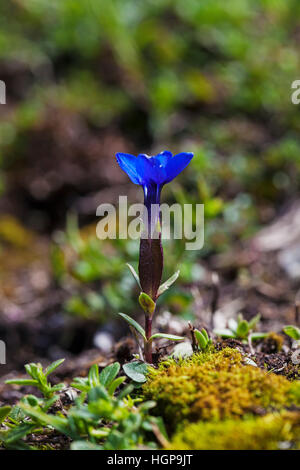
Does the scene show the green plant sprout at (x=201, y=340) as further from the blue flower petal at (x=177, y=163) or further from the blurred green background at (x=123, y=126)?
the blurred green background at (x=123, y=126)

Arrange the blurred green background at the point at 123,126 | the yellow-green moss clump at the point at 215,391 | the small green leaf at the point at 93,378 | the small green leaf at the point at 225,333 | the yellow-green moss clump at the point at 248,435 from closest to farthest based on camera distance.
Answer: the yellow-green moss clump at the point at 248,435 < the yellow-green moss clump at the point at 215,391 < the small green leaf at the point at 93,378 < the small green leaf at the point at 225,333 < the blurred green background at the point at 123,126

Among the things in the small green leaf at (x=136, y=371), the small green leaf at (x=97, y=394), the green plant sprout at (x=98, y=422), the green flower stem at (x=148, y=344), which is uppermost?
the green flower stem at (x=148, y=344)

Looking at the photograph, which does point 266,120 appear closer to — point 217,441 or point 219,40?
point 219,40

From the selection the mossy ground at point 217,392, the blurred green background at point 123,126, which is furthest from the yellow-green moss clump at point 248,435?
the blurred green background at point 123,126

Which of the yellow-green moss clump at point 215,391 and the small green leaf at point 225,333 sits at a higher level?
the small green leaf at point 225,333

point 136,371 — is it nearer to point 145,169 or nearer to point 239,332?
point 239,332

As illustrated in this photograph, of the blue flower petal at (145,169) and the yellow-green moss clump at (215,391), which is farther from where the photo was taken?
the blue flower petal at (145,169)

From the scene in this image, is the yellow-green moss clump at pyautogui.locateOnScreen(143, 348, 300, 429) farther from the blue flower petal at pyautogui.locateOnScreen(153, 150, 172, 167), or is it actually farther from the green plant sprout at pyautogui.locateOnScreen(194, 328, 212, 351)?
the blue flower petal at pyautogui.locateOnScreen(153, 150, 172, 167)

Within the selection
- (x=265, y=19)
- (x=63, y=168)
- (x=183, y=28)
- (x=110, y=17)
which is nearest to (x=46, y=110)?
(x=63, y=168)

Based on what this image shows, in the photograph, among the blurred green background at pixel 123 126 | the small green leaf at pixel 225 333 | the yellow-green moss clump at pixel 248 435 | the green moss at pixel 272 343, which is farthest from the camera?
the blurred green background at pixel 123 126
